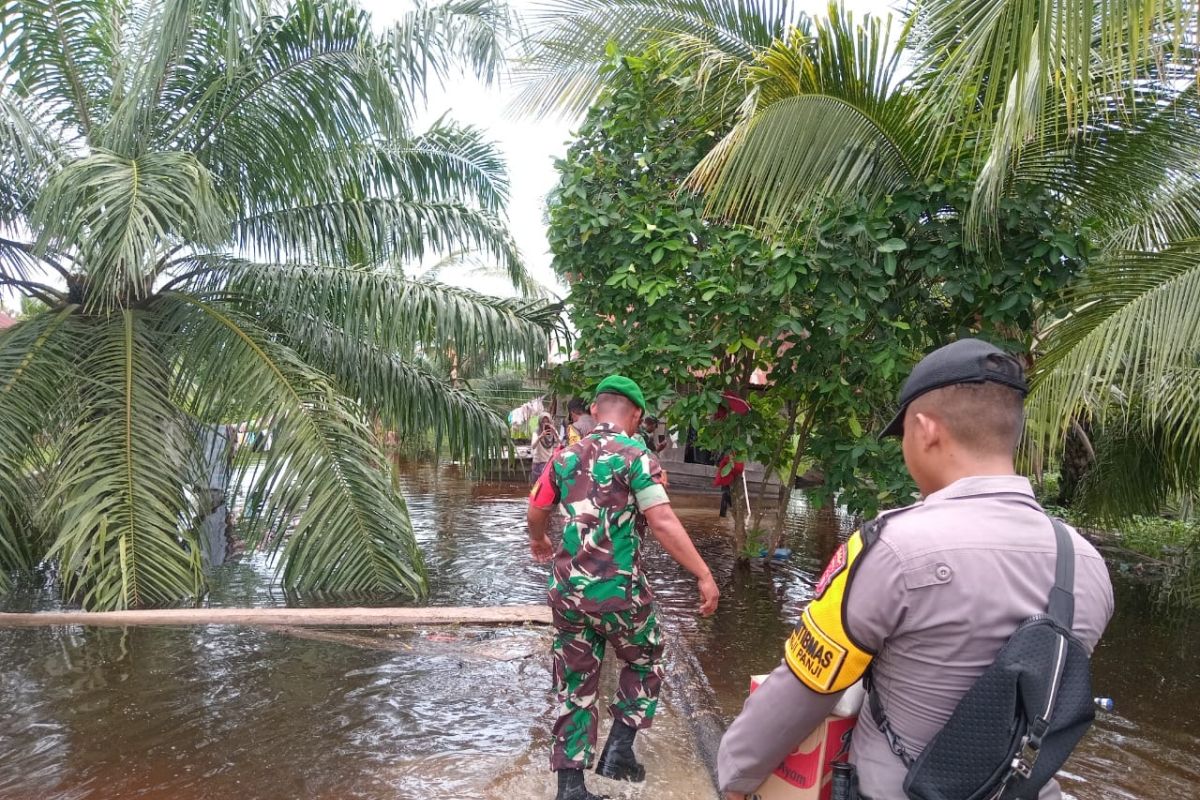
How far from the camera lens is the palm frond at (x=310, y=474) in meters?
6.77

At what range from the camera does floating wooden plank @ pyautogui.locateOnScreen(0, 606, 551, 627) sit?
5727 millimetres

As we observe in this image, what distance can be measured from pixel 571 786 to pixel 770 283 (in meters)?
3.53

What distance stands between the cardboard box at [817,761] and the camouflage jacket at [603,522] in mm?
1629

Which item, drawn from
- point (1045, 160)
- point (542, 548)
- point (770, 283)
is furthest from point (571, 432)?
point (542, 548)

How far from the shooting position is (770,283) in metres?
5.77

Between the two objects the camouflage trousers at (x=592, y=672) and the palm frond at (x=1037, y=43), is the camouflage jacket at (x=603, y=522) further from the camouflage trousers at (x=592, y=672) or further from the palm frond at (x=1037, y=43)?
the palm frond at (x=1037, y=43)

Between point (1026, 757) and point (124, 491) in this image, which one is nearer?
point (1026, 757)

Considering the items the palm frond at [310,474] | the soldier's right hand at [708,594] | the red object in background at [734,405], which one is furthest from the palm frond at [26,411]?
the soldier's right hand at [708,594]

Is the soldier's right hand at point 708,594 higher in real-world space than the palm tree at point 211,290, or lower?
lower

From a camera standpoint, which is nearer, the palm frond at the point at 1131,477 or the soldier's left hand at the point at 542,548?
the soldier's left hand at the point at 542,548

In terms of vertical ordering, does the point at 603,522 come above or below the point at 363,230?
below

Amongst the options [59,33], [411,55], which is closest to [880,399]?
[411,55]

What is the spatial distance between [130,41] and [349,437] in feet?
14.4

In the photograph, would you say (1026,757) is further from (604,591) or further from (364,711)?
(364,711)
